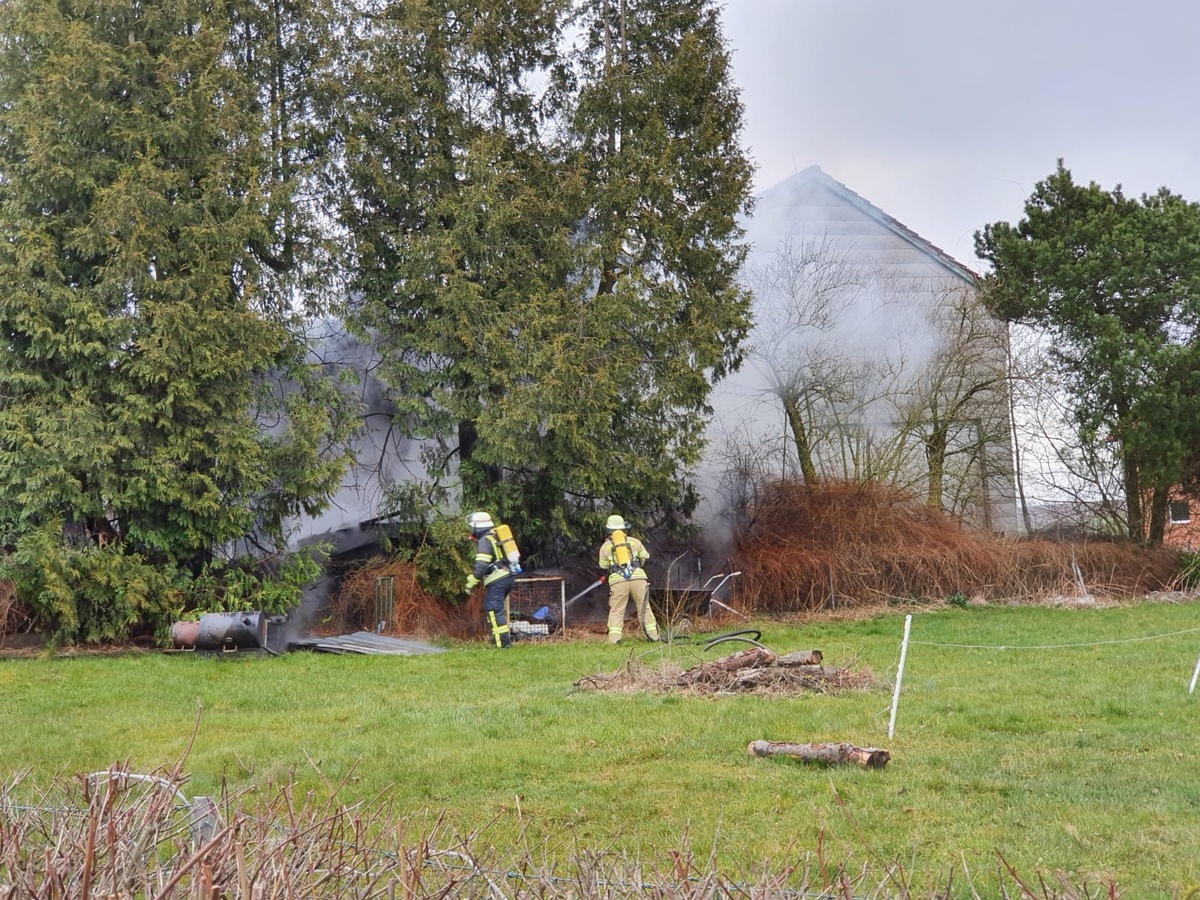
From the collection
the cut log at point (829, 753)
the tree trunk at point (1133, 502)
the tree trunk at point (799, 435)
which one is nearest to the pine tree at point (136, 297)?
the tree trunk at point (799, 435)

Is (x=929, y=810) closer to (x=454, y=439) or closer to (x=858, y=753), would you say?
(x=858, y=753)

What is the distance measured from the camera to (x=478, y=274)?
56.5 feet

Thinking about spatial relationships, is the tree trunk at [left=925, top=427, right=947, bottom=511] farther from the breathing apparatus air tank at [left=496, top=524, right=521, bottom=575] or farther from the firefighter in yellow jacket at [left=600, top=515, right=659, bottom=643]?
the breathing apparatus air tank at [left=496, top=524, right=521, bottom=575]

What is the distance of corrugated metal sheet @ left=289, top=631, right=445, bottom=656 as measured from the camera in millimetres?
13672

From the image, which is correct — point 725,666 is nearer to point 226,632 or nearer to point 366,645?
point 366,645

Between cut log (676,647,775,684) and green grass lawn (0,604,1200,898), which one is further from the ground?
cut log (676,647,775,684)

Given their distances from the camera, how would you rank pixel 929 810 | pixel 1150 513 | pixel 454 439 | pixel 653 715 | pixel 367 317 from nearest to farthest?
pixel 929 810 → pixel 653 715 → pixel 367 317 → pixel 454 439 → pixel 1150 513

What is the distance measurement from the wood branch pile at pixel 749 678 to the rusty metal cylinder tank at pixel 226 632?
5267 millimetres

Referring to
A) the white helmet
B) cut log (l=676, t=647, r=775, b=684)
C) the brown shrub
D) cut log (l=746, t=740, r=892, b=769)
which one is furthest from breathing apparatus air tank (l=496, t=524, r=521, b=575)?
cut log (l=746, t=740, r=892, b=769)

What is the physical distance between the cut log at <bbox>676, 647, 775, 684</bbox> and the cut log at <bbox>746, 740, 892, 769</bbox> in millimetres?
2669

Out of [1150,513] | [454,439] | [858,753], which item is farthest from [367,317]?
[1150,513]

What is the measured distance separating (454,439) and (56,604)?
283 inches

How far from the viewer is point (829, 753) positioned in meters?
6.81

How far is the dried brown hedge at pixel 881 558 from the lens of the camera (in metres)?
17.7
